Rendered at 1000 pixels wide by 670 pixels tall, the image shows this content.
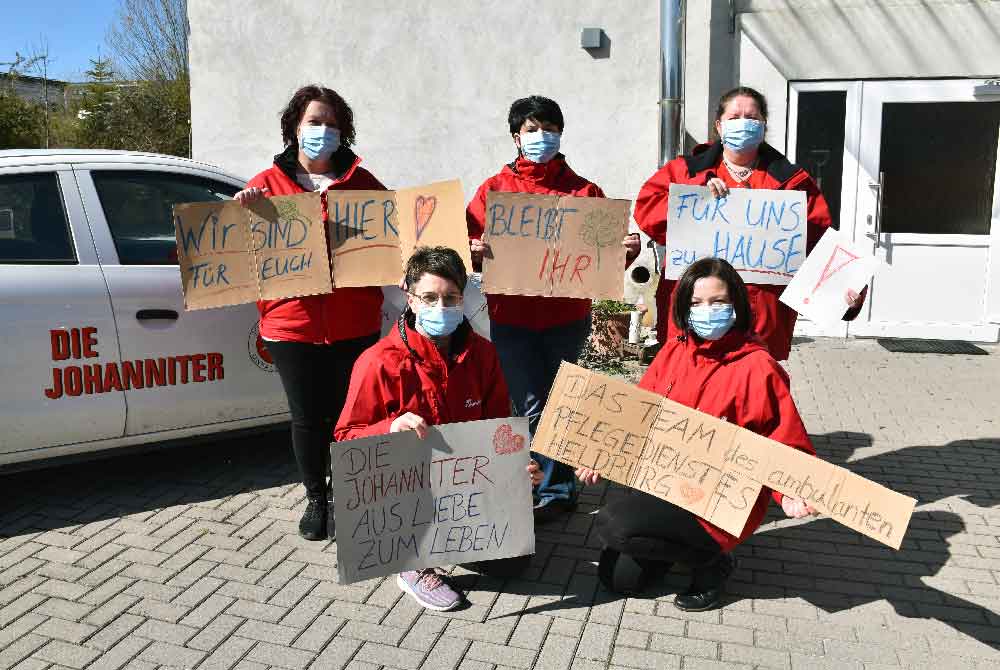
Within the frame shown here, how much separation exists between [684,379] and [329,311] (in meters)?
1.54

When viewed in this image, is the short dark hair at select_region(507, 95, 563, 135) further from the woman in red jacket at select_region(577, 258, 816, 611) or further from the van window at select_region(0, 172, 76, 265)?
the van window at select_region(0, 172, 76, 265)

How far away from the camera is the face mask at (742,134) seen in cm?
370

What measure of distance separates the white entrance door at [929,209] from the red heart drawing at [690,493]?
5914 mm

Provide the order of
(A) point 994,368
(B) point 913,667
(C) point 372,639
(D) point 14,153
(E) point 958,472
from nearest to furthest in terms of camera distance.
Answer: (B) point 913,667, (C) point 372,639, (D) point 14,153, (E) point 958,472, (A) point 994,368

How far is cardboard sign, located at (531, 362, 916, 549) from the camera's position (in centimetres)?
298

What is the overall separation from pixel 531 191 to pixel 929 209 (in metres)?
5.80

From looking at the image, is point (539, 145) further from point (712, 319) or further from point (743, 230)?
point (712, 319)

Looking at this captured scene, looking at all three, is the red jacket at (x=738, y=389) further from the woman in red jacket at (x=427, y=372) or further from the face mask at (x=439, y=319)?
the face mask at (x=439, y=319)

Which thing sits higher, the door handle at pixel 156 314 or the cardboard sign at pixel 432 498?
the door handle at pixel 156 314

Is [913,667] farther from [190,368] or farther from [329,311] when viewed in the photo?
[190,368]

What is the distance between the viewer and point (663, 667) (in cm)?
295

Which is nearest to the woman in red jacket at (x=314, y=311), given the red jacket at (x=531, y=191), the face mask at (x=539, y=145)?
the red jacket at (x=531, y=191)

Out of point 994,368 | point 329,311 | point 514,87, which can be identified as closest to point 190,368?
point 329,311

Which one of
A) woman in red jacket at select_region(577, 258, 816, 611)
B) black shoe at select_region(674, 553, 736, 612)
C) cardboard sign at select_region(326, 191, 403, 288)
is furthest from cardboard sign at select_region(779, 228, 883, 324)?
cardboard sign at select_region(326, 191, 403, 288)
